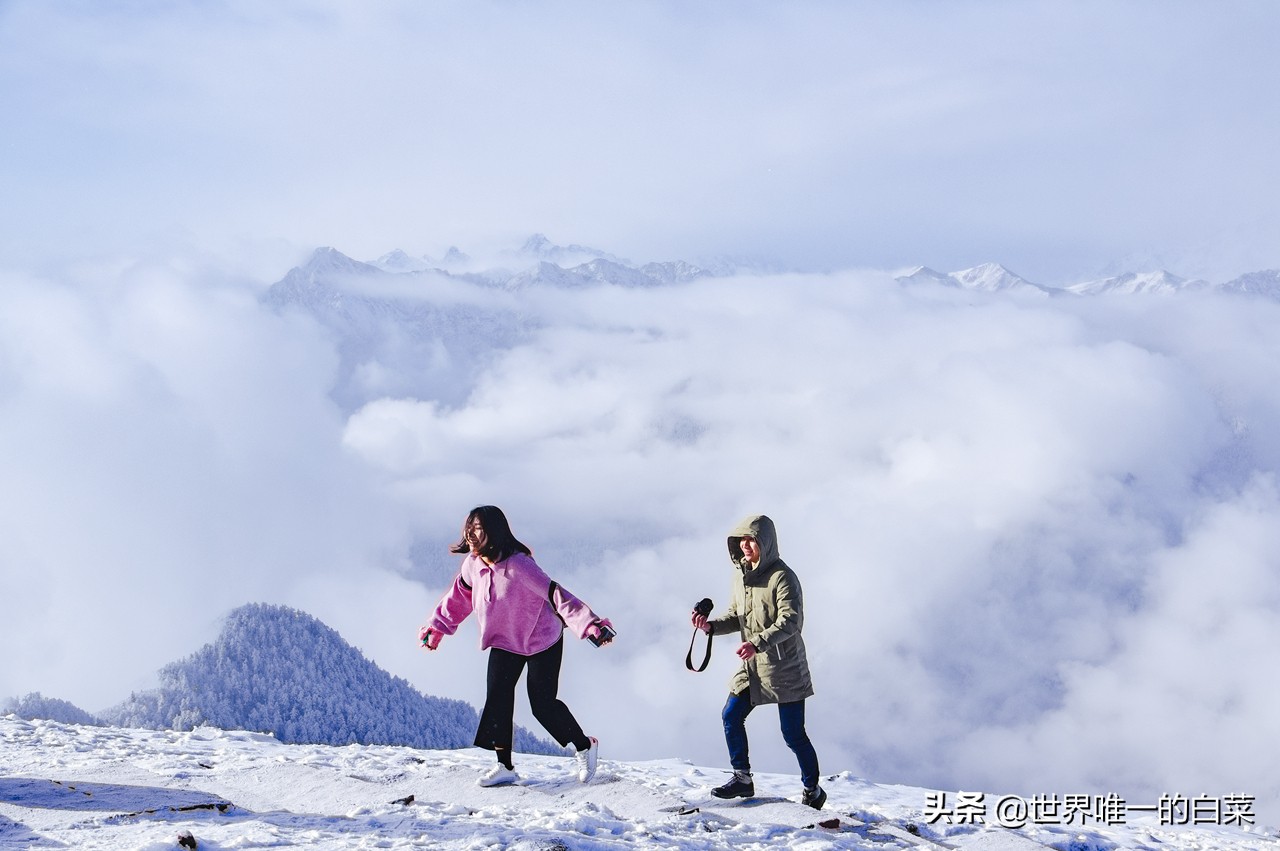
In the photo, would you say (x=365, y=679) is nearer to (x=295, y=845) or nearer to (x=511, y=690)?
(x=511, y=690)

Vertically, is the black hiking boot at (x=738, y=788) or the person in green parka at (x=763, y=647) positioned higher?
the person in green parka at (x=763, y=647)

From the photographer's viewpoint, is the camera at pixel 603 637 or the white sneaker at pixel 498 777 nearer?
the camera at pixel 603 637

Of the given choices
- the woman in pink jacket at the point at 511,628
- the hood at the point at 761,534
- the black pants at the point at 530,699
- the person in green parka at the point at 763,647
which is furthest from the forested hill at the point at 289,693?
the hood at the point at 761,534

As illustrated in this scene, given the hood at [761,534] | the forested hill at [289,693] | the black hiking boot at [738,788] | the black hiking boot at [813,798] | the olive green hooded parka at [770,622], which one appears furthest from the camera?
the forested hill at [289,693]

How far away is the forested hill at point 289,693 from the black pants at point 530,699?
569 inches

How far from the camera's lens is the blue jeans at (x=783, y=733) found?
29.3 ft

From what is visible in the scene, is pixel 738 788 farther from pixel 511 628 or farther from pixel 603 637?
pixel 511 628

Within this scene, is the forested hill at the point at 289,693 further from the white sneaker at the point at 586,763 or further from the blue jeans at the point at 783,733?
the blue jeans at the point at 783,733

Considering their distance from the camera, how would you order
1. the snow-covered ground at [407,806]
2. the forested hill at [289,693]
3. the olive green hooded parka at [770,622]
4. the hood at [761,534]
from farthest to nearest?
1. the forested hill at [289,693]
2. the hood at [761,534]
3. the olive green hooded parka at [770,622]
4. the snow-covered ground at [407,806]

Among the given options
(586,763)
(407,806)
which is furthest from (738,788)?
(407,806)

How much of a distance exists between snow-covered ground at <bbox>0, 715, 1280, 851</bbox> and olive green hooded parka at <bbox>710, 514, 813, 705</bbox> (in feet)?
3.64

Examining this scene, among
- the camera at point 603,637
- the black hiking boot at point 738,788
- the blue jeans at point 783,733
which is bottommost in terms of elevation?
the black hiking boot at point 738,788

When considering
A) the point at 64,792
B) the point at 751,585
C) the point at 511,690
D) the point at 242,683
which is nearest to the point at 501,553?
the point at 511,690

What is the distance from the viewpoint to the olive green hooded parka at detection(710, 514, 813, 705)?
8773 mm
